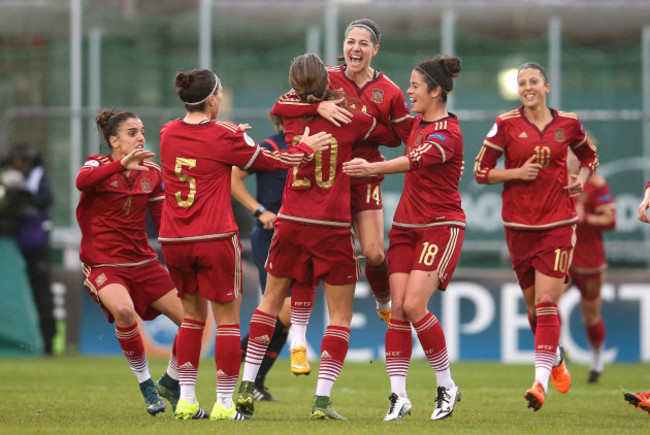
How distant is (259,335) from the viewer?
25.4 feet

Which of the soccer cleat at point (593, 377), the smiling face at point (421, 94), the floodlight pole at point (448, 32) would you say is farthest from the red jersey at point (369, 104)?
the floodlight pole at point (448, 32)

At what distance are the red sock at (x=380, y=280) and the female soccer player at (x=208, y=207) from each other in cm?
122

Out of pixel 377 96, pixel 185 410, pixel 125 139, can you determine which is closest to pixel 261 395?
pixel 185 410

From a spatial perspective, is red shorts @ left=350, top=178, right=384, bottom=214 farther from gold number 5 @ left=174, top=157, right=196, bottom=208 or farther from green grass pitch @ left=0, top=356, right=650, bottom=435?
green grass pitch @ left=0, top=356, right=650, bottom=435

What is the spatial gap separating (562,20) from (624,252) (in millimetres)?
4195

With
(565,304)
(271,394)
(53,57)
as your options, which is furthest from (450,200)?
(53,57)

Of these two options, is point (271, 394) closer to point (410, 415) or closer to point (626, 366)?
point (410, 415)

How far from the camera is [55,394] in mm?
9734

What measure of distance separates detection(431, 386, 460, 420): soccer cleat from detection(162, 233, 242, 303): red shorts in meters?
1.62

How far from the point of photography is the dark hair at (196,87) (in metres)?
7.36

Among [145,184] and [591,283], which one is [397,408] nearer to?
[145,184]

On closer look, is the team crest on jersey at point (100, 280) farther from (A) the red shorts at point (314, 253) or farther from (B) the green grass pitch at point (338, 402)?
(A) the red shorts at point (314, 253)

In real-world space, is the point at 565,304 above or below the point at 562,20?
below

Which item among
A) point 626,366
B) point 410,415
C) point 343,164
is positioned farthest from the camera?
point 626,366
